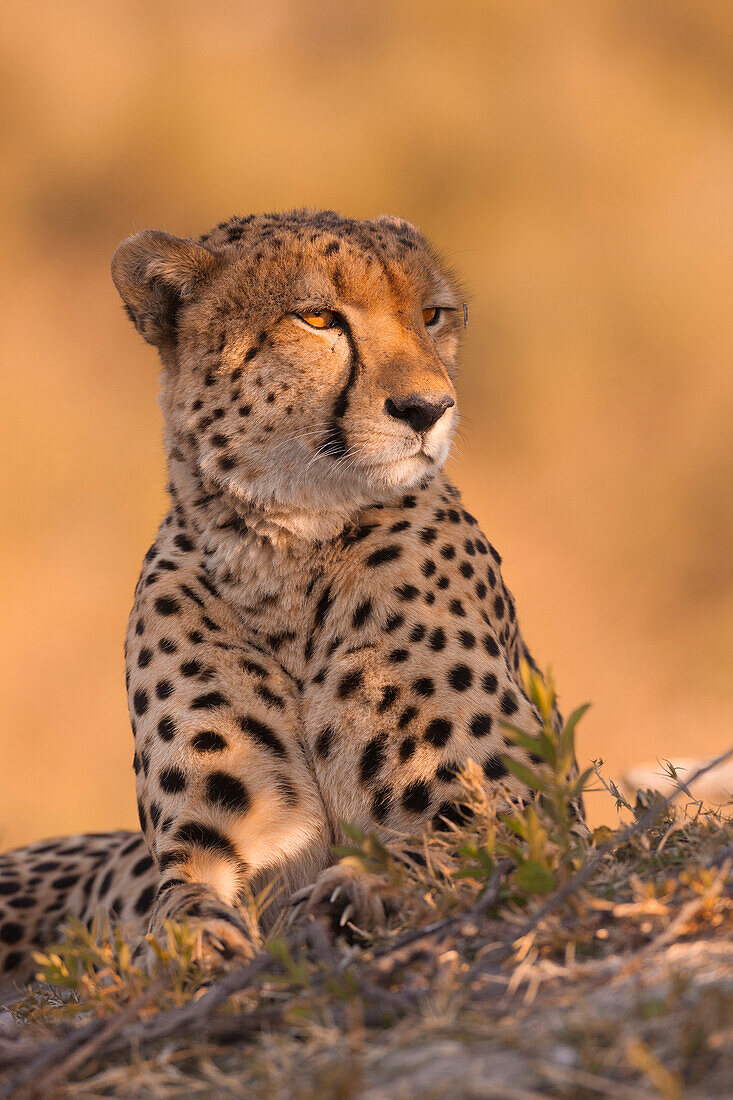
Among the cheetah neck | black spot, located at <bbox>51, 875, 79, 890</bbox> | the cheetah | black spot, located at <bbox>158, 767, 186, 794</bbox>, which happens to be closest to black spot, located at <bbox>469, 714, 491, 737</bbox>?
the cheetah

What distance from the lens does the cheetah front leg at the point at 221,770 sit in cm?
194

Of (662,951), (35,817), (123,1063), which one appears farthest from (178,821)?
(35,817)

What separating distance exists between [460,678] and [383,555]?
0.28 meters

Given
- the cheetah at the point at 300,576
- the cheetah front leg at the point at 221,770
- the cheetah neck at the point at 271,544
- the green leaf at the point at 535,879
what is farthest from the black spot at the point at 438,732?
the green leaf at the point at 535,879

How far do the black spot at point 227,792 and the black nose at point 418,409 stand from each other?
0.68 meters

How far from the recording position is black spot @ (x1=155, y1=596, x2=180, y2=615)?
85.2 inches

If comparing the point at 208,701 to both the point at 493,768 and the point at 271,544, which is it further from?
the point at 493,768

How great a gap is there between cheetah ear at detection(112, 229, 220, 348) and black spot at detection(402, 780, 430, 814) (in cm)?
103

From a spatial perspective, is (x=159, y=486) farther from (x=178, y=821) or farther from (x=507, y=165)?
(x=178, y=821)

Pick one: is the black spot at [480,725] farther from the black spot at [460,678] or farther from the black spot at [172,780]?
the black spot at [172,780]

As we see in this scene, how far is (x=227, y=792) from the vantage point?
6.48ft

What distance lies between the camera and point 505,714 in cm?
203

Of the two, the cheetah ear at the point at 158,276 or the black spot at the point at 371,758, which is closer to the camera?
the black spot at the point at 371,758

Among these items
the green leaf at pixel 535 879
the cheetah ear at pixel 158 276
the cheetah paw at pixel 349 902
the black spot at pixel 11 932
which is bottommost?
the black spot at pixel 11 932
